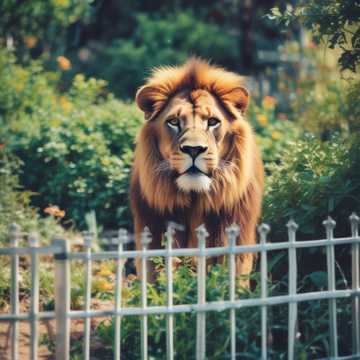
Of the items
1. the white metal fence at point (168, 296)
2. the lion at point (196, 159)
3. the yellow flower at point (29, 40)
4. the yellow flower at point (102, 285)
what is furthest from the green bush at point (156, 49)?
the white metal fence at point (168, 296)

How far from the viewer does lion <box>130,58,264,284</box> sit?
5.31 metres

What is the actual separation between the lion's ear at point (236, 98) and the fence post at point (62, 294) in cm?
210

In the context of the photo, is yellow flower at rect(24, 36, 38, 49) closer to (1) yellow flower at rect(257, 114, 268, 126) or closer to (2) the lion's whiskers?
(1) yellow flower at rect(257, 114, 268, 126)

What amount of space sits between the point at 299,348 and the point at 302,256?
1.30 m

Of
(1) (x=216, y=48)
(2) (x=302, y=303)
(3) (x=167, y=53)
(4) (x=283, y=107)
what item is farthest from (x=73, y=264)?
(1) (x=216, y=48)

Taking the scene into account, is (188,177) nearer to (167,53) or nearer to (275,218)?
(275,218)

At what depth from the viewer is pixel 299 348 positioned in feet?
14.7

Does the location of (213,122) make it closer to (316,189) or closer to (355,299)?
(316,189)

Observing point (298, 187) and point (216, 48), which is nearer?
point (298, 187)

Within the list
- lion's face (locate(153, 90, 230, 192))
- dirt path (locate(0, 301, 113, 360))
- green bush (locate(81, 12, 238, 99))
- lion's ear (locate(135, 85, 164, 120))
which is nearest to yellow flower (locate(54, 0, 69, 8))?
green bush (locate(81, 12, 238, 99))

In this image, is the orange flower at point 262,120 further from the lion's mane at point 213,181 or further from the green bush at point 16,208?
the lion's mane at point 213,181

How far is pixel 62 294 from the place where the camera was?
4043 mm

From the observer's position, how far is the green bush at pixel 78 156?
7.81 metres

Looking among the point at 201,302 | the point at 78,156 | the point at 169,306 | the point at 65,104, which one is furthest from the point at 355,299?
the point at 65,104
